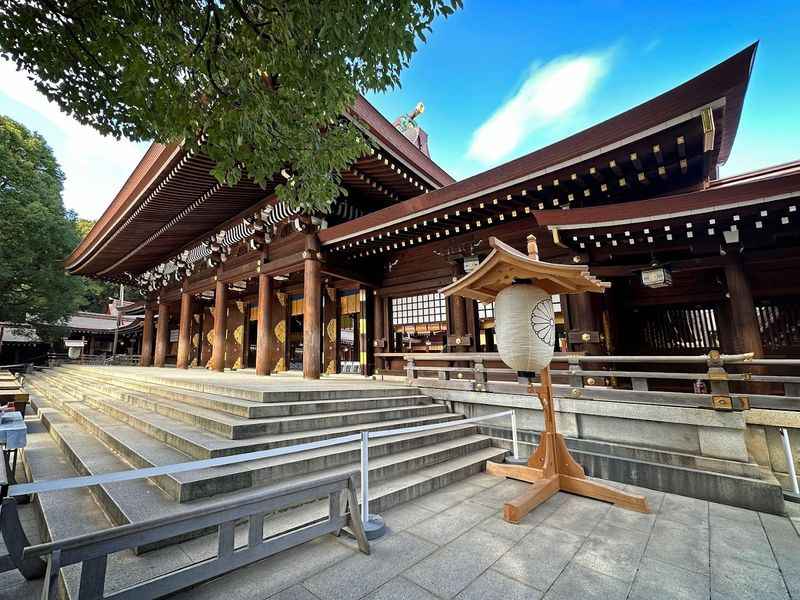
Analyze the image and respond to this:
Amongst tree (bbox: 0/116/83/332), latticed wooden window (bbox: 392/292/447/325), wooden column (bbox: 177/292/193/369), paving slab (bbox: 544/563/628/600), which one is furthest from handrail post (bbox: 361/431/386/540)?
tree (bbox: 0/116/83/332)

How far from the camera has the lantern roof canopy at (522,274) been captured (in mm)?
3557

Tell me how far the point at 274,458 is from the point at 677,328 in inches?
296

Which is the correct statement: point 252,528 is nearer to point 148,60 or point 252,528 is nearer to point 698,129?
point 148,60

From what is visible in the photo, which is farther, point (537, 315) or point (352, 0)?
point (537, 315)

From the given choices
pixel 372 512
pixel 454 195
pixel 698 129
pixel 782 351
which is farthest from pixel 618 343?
pixel 372 512

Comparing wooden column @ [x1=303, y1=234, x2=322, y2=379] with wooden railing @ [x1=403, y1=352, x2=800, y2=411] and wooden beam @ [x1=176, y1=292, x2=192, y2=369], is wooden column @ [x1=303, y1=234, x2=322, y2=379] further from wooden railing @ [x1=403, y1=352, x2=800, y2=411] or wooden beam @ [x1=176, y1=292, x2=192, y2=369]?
wooden beam @ [x1=176, y1=292, x2=192, y2=369]

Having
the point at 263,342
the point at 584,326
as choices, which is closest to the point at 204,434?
the point at 584,326

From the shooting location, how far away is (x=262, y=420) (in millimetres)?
4164

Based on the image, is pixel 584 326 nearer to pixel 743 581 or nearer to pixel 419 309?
pixel 743 581

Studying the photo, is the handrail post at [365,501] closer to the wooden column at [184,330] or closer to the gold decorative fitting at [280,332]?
the gold decorative fitting at [280,332]

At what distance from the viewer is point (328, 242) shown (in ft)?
27.2

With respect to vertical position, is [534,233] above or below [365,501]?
above

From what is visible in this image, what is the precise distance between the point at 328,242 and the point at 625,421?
6752 mm

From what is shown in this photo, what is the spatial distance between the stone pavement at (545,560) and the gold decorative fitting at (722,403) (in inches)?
43.0
